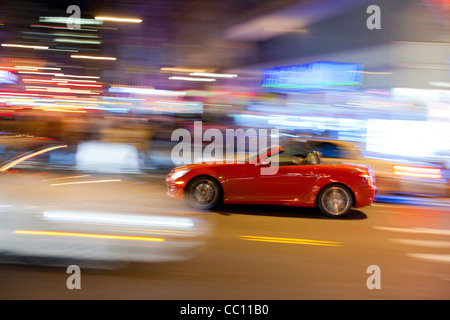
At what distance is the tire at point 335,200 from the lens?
7449 mm

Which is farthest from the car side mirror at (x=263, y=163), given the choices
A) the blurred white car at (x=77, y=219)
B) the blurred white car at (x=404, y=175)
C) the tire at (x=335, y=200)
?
the blurred white car at (x=404, y=175)

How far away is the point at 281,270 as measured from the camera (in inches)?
170

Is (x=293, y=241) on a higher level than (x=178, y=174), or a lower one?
lower

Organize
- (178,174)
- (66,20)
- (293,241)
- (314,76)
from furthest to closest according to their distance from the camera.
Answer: (314,76) → (66,20) → (178,174) → (293,241)

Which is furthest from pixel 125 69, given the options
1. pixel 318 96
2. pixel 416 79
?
pixel 416 79

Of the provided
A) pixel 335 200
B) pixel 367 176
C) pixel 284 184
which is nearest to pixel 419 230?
pixel 367 176

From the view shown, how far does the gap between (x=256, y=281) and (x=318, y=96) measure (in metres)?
22.8

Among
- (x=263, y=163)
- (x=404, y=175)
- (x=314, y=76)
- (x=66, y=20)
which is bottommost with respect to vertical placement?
(x=404, y=175)

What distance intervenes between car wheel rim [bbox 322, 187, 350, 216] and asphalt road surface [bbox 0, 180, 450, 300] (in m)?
0.75

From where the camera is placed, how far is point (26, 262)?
4.21 metres

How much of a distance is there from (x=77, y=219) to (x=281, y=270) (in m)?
2.77

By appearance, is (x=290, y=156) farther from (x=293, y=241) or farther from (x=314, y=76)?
(x=314, y=76)

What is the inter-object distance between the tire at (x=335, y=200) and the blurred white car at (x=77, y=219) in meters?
2.31

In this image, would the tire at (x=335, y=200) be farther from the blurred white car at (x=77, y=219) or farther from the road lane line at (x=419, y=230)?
the blurred white car at (x=77, y=219)
